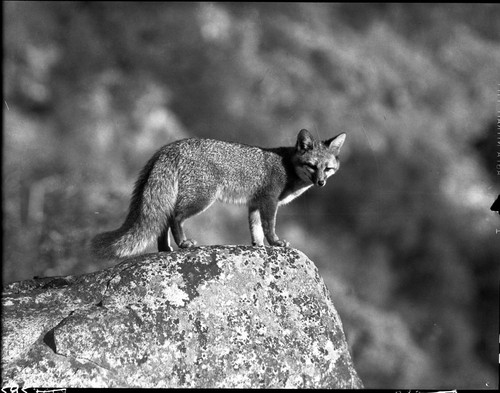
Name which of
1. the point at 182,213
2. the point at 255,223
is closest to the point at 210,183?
the point at 182,213

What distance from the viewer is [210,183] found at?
26.6 ft

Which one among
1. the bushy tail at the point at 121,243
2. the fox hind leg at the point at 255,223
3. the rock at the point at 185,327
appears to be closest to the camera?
the rock at the point at 185,327

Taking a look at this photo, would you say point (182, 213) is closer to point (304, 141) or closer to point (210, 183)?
point (210, 183)

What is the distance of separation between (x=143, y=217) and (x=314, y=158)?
2266 mm

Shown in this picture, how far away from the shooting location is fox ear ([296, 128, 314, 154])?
893cm

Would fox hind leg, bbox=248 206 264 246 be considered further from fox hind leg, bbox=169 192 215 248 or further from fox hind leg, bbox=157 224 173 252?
fox hind leg, bbox=157 224 173 252

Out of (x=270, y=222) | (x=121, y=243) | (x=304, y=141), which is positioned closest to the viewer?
(x=121, y=243)

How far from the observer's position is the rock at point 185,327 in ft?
18.2

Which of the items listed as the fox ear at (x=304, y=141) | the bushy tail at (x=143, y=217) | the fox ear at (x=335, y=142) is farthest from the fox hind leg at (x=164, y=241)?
the fox ear at (x=335, y=142)

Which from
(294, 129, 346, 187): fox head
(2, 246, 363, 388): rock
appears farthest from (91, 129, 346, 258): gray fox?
(2, 246, 363, 388): rock

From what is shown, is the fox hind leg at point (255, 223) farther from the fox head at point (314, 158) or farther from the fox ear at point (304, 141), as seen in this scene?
the fox ear at point (304, 141)

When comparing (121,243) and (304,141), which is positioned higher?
(304,141)

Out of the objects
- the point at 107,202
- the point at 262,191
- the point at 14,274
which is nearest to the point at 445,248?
the point at 107,202

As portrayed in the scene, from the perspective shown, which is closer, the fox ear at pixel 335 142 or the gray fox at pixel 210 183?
the gray fox at pixel 210 183
